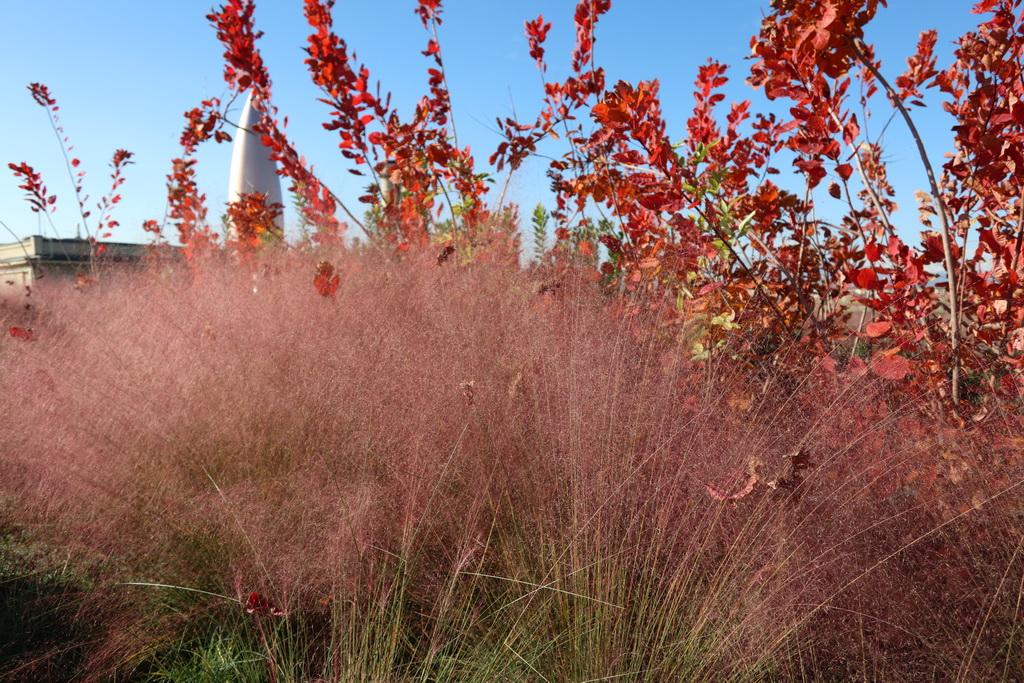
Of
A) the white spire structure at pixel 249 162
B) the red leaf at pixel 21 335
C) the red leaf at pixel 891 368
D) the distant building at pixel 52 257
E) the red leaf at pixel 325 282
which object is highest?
the white spire structure at pixel 249 162

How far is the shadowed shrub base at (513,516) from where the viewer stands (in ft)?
5.16

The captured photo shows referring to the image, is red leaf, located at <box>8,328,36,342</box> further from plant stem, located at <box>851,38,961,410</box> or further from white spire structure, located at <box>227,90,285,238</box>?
white spire structure, located at <box>227,90,285,238</box>

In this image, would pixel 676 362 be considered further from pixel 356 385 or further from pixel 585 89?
pixel 585 89

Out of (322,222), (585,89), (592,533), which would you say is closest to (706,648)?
(592,533)

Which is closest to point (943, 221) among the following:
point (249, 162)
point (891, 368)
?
point (891, 368)

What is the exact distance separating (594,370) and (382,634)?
0.82m

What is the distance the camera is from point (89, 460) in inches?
82.0

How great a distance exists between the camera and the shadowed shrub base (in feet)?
5.16

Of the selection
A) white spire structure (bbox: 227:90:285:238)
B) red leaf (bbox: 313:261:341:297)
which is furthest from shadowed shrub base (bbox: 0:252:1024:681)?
white spire structure (bbox: 227:90:285:238)

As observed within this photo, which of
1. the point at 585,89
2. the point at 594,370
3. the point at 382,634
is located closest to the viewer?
the point at 382,634

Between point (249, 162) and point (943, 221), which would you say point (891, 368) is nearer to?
point (943, 221)

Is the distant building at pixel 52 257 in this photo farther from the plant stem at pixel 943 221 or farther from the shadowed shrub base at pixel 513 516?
the plant stem at pixel 943 221

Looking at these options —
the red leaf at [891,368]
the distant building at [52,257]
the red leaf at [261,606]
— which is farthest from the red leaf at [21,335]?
the distant building at [52,257]

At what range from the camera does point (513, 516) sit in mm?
1752
